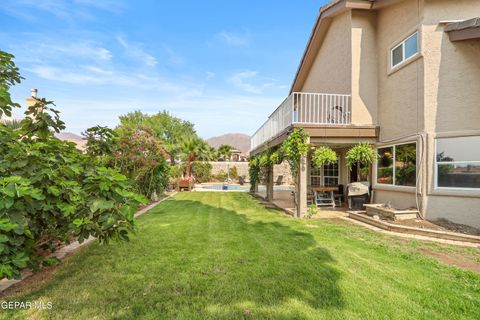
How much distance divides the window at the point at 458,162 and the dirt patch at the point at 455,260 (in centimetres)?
292

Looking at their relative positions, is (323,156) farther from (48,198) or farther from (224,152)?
(224,152)

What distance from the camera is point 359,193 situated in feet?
34.3

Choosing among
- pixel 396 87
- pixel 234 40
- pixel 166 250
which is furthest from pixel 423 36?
pixel 234 40

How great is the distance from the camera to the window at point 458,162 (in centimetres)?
716

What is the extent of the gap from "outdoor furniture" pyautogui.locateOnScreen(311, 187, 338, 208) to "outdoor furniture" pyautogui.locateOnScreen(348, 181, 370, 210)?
81 centimetres

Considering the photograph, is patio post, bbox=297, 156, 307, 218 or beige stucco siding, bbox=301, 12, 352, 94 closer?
patio post, bbox=297, 156, 307, 218

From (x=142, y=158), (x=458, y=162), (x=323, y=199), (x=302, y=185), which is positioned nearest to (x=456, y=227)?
(x=458, y=162)

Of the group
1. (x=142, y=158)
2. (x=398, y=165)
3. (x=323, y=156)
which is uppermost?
(x=323, y=156)

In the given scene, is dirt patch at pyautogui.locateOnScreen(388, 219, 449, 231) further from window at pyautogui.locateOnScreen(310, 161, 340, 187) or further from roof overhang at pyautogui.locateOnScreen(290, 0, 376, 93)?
roof overhang at pyautogui.locateOnScreen(290, 0, 376, 93)

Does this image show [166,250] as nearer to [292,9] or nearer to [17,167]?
[17,167]

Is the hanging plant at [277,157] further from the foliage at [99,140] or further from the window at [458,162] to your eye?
the foliage at [99,140]

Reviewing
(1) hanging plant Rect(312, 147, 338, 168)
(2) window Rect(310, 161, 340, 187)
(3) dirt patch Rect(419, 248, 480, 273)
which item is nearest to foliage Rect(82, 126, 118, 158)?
(1) hanging plant Rect(312, 147, 338, 168)

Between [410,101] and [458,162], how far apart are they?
230 cm

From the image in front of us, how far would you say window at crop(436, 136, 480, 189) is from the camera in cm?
716
